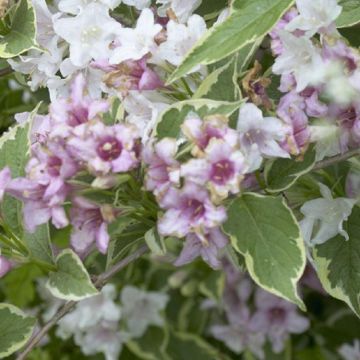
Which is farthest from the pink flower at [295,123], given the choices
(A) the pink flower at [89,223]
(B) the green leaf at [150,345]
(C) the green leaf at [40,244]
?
(B) the green leaf at [150,345]

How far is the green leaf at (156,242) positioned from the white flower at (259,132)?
14 cm

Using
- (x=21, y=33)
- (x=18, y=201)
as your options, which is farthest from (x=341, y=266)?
(x=21, y=33)

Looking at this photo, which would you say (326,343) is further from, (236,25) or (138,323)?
(236,25)

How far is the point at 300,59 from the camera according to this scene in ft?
3.34

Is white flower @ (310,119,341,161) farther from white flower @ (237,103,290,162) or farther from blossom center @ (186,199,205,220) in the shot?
blossom center @ (186,199,205,220)

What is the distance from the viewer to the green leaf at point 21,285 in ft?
6.40

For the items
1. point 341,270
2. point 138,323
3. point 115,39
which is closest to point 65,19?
point 115,39

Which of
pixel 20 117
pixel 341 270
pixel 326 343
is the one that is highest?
pixel 20 117

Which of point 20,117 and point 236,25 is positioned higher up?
point 236,25

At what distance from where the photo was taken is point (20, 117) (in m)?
1.19

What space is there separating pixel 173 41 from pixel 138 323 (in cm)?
92

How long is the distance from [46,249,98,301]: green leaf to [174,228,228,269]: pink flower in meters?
0.11

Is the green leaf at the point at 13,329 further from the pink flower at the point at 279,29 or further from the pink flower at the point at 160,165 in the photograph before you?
the pink flower at the point at 279,29

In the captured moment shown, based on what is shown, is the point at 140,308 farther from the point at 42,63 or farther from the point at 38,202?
the point at 38,202
